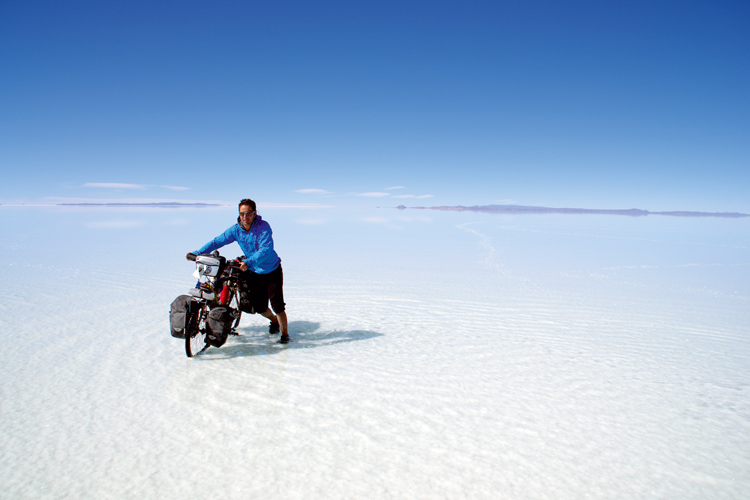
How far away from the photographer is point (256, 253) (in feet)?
15.5

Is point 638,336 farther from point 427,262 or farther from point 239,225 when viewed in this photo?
point 427,262

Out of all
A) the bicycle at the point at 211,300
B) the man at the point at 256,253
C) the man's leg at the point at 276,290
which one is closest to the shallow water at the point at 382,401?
the bicycle at the point at 211,300

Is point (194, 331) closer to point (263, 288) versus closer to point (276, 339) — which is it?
point (263, 288)

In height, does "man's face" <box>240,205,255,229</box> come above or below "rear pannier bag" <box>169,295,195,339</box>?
above

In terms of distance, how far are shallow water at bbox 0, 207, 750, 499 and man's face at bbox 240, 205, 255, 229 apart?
5.57 feet

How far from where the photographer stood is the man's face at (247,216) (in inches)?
183

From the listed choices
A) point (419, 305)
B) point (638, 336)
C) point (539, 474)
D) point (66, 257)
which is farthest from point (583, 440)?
point (66, 257)

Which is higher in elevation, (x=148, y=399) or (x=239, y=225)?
(x=239, y=225)

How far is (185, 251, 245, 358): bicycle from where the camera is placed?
181 inches

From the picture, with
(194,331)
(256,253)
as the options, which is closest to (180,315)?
(194,331)

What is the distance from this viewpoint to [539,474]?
2.81 m

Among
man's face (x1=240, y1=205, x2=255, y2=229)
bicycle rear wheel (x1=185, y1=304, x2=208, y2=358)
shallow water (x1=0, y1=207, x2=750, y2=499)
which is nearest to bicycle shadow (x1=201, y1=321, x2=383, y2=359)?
shallow water (x1=0, y1=207, x2=750, y2=499)

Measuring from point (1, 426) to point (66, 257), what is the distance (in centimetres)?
1226

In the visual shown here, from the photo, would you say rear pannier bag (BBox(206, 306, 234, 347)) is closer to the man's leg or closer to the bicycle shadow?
the bicycle shadow
